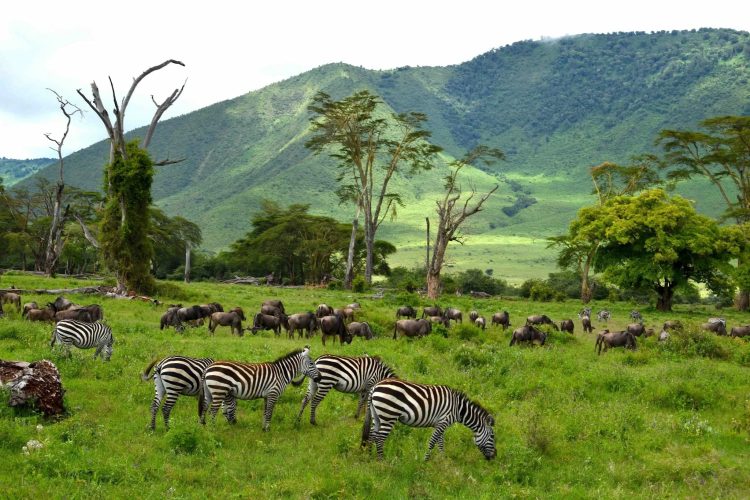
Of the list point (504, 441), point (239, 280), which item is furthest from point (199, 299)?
point (239, 280)

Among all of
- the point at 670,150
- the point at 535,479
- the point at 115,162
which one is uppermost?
the point at 670,150

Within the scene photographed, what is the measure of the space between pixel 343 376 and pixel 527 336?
1332cm

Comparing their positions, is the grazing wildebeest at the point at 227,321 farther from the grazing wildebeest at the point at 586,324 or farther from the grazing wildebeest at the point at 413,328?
the grazing wildebeest at the point at 586,324

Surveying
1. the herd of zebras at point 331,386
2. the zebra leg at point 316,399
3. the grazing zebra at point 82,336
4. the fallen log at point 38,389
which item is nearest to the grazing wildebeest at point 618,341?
the herd of zebras at point 331,386

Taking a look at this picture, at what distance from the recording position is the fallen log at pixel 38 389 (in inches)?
470

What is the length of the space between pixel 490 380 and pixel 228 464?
908cm

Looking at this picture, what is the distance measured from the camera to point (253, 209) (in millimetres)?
162375

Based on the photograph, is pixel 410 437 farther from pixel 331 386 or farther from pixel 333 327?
pixel 333 327

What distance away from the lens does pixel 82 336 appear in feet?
54.6

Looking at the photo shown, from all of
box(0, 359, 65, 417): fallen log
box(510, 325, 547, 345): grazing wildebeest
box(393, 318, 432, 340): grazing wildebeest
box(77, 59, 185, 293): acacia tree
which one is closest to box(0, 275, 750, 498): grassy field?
box(0, 359, 65, 417): fallen log

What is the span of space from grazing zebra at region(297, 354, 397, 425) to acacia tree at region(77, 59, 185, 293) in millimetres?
24480

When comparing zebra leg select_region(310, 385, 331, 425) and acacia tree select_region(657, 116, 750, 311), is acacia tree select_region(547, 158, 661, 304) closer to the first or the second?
acacia tree select_region(657, 116, 750, 311)

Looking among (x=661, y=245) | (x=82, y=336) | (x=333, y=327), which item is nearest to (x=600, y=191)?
(x=661, y=245)

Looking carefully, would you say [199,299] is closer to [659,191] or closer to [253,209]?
[659,191]
